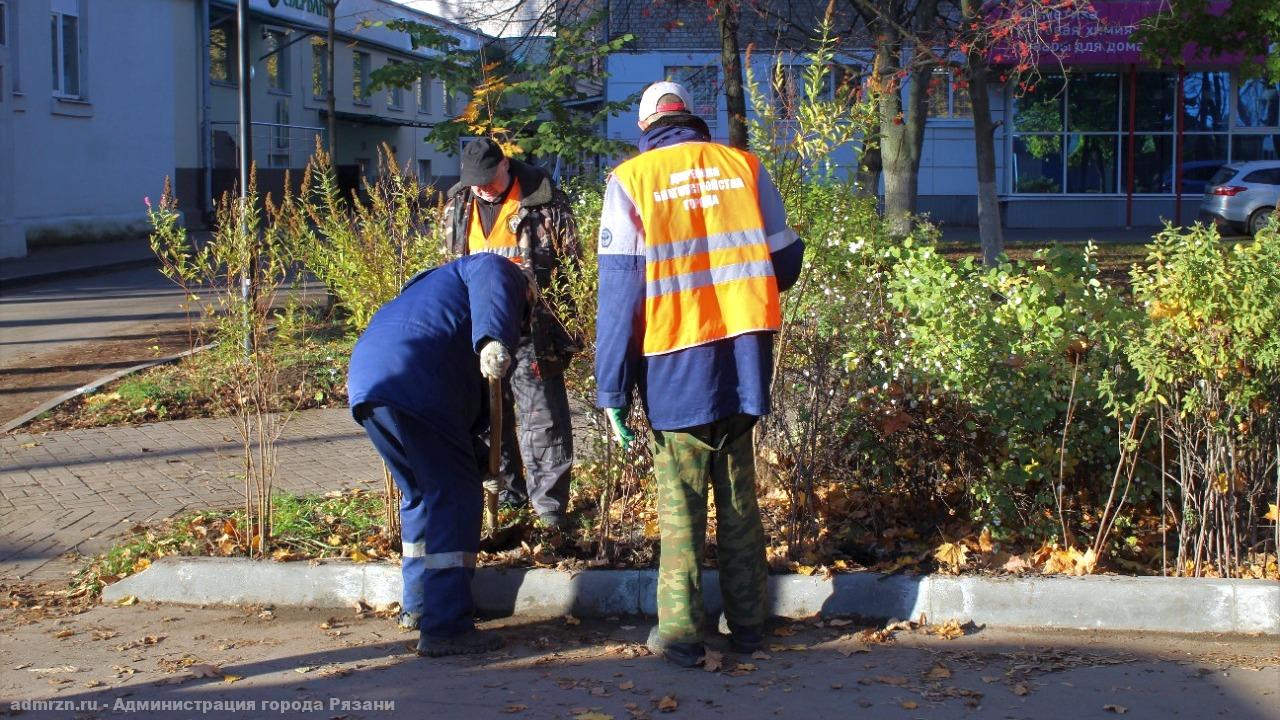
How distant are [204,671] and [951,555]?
2.83 m

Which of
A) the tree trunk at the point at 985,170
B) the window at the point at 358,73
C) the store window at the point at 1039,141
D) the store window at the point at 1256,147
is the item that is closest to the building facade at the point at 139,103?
the window at the point at 358,73

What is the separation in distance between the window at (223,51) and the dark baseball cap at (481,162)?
87.0 ft

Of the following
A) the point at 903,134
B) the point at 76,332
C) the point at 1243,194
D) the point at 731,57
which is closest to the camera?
the point at 76,332

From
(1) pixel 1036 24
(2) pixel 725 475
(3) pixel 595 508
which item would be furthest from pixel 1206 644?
(1) pixel 1036 24

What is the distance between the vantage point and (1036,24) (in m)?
11.9

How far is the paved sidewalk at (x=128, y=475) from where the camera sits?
6.00 metres

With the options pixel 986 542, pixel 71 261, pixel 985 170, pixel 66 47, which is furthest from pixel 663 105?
pixel 66 47

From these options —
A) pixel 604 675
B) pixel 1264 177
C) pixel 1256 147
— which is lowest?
pixel 604 675

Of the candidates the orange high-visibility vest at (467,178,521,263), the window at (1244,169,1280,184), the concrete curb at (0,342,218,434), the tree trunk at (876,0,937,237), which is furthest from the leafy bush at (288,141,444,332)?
the window at (1244,169,1280,184)

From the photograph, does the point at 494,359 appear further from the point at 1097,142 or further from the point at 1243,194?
the point at 1097,142

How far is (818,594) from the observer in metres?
4.81

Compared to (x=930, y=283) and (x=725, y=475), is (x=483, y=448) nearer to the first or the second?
(x=725, y=475)

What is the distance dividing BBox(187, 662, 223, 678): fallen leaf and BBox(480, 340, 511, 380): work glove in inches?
53.9

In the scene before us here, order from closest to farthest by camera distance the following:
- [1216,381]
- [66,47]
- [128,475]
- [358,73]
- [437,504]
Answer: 1. [437,504]
2. [1216,381]
3. [128,475]
4. [66,47]
5. [358,73]
